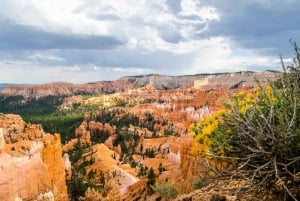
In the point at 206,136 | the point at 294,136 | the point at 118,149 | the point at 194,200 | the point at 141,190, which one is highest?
the point at 294,136

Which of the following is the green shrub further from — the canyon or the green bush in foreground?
the green bush in foreground

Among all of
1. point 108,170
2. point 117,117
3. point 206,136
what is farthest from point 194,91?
point 206,136

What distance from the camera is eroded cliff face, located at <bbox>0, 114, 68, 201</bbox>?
43.8 metres

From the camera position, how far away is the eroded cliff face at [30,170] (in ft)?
144

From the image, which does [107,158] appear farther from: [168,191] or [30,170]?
[168,191]

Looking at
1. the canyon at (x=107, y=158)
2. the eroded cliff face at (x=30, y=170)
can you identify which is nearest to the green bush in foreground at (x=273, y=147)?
the canyon at (x=107, y=158)


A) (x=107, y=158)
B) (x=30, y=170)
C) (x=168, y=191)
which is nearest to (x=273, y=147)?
(x=168, y=191)

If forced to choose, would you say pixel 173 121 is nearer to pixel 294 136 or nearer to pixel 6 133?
pixel 6 133

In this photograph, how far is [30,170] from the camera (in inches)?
1863

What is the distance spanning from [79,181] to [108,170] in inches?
388

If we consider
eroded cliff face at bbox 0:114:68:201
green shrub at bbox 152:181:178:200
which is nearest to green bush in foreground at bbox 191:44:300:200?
green shrub at bbox 152:181:178:200

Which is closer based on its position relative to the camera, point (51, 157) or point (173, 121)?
point (51, 157)

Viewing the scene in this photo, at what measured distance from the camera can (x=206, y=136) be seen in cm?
987

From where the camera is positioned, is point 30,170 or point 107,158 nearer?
point 30,170
